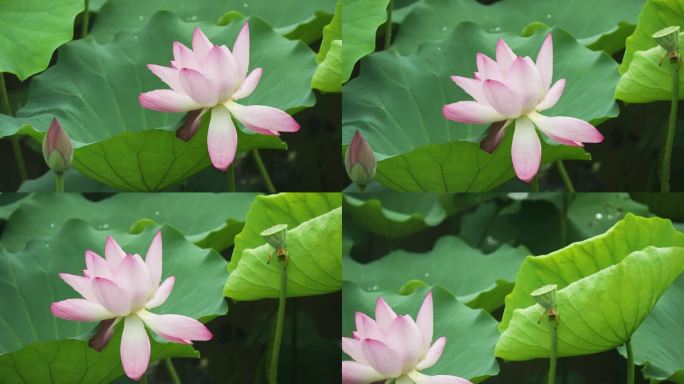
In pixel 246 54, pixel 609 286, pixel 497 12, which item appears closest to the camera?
pixel 609 286

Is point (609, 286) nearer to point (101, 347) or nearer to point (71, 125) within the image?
point (101, 347)

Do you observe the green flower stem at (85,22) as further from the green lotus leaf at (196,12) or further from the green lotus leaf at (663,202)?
the green lotus leaf at (663,202)

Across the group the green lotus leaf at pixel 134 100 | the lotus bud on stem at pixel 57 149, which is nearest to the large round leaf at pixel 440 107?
the green lotus leaf at pixel 134 100

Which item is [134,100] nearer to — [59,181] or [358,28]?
[59,181]

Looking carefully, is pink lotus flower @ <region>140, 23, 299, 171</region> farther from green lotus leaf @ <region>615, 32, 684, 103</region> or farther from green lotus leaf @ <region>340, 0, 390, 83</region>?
green lotus leaf @ <region>615, 32, 684, 103</region>

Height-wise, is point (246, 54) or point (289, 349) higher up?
point (246, 54)

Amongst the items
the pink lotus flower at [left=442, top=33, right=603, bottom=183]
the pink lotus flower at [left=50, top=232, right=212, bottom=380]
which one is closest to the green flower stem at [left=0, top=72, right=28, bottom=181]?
the pink lotus flower at [left=50, top=232, right=212, bottom=380]

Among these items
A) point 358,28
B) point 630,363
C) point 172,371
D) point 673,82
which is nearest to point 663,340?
point 630,363

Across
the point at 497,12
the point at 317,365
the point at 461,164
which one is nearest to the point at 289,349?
the point at 317,365
